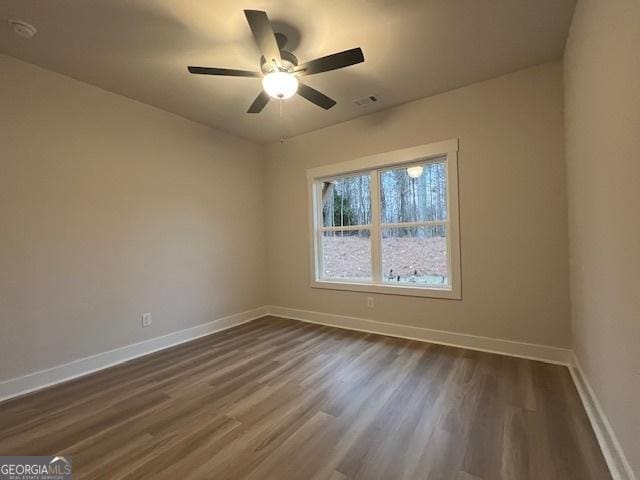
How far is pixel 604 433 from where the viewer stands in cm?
154

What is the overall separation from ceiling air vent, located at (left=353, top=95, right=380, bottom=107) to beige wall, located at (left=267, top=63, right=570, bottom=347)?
0.95ft

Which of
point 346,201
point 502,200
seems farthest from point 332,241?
point 502,200

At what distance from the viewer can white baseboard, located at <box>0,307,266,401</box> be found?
7.45ft

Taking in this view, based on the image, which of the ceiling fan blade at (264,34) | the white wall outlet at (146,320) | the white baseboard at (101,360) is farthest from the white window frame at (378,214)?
the white wall outlet at (146,320)

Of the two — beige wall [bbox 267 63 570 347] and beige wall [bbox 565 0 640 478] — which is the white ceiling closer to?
beige wall [bbox 267 63 570 347]

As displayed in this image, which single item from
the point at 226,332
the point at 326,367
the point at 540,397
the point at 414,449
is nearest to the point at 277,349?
the point at 326,367

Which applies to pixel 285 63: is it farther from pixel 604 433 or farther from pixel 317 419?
pixel 604 433

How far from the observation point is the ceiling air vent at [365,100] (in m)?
3.14

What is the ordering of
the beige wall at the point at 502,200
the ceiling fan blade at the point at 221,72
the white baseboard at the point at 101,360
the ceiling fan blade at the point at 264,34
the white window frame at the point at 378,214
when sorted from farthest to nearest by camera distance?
the white window frame at the point at 378,214
the beige wall at the point at 502,200
the white baseboard at the point at 101,360
the ceiling fan blade at the point at 221,72
the ceiling fan blade at the point at 264,34

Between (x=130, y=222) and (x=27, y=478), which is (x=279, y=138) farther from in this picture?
(x=27, y=478)

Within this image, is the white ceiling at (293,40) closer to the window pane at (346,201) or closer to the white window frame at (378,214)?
the white window frame at (378,214)

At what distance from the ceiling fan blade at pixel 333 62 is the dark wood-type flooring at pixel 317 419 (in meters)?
2.31

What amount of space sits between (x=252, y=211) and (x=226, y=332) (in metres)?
1.75

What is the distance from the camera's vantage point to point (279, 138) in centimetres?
431
